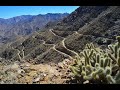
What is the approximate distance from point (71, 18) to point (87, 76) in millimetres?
121139

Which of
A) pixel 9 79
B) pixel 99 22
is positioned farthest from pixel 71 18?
pixel 9 79

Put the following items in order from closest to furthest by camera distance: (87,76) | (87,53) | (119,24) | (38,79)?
(87,76), (87,53), (38,79), (119,24)

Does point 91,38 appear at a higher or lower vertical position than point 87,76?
higher

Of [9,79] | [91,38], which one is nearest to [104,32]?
[91,38]

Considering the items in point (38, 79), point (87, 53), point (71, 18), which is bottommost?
point (38, 79)
